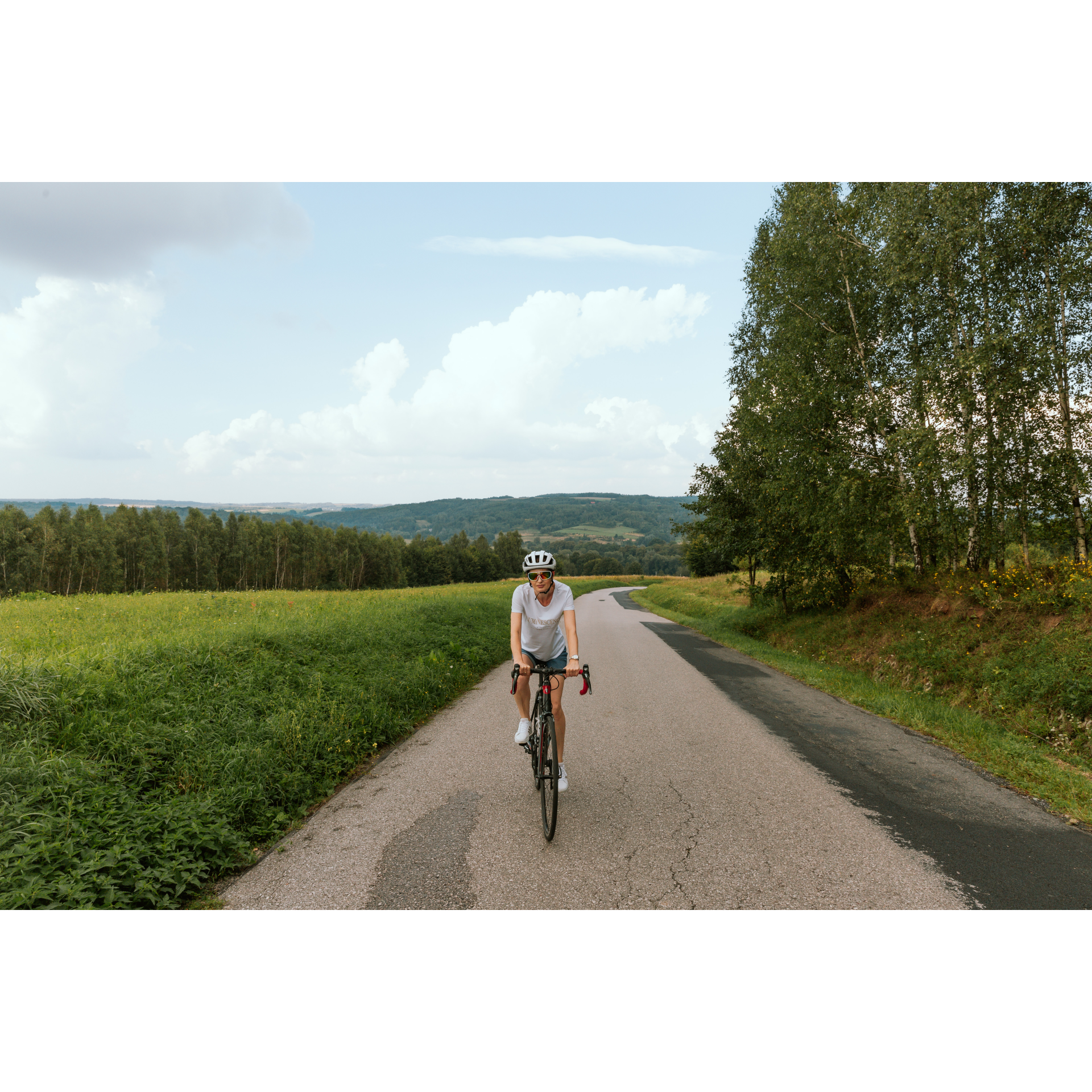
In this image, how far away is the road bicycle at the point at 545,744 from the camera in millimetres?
4289

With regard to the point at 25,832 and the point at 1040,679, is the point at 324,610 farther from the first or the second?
the point at 1040,679

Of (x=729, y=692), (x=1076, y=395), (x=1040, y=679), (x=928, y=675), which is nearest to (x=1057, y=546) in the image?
(x=1076, y=395)

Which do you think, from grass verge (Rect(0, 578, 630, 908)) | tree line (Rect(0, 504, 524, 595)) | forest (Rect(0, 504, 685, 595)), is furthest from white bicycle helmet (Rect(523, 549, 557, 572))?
tree line (Rect(0, 504, 524, 595))

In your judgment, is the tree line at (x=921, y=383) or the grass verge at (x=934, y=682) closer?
the grass verge at (x=934, y=682)

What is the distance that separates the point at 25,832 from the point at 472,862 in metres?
2.83

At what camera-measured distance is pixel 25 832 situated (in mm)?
3598

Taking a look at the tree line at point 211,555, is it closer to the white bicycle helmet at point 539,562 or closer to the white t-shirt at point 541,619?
the white t-shirt at point 541,619

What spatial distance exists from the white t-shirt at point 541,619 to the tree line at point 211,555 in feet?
169

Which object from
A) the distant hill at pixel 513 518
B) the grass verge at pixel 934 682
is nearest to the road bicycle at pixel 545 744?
the grass verge at pixel 934 682

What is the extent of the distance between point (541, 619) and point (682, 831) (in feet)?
6.57

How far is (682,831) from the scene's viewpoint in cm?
445

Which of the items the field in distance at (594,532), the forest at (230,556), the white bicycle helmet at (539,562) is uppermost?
the field in distance at (594,532)

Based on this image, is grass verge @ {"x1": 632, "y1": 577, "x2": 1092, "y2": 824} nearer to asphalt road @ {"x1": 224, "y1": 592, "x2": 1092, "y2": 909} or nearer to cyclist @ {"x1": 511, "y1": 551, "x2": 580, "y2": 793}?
asphalt road @ {"x1": 224, "y1": 592, "x2": 1092, "y2": 909}

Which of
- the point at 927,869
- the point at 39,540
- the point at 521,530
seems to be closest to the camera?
the point at 927,869
